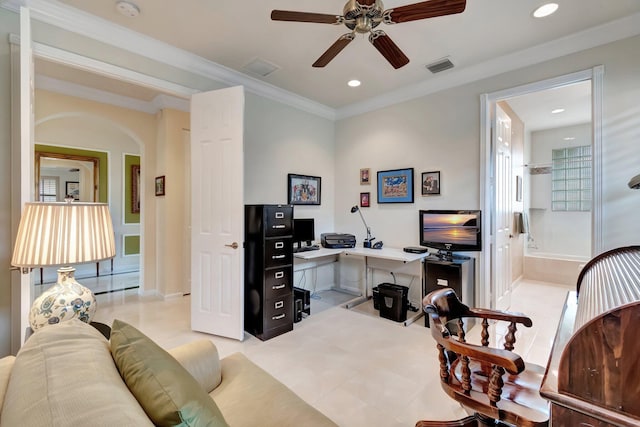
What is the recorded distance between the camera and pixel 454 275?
2941 mm

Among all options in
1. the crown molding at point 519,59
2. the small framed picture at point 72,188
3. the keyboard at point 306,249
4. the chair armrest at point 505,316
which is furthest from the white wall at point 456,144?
the small framed picture at point 72,188

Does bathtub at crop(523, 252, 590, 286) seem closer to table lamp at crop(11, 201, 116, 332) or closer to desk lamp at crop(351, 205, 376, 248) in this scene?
desk lamp at crop(351, 205, 376, 248)

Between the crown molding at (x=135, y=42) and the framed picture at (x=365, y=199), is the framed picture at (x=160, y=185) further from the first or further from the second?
the framed picture at (x=365, y=199)

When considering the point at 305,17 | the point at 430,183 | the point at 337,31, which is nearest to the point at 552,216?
the point at 430,183

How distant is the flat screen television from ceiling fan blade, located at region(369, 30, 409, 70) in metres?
A: 1.77

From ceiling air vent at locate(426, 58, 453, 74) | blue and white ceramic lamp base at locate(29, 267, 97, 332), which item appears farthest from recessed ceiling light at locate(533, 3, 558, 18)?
blue and white ceramic lamp base at locate(29, 267, 97, 332)

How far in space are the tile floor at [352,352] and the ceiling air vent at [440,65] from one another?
2.84 meters

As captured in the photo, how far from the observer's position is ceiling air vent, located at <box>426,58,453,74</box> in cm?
301

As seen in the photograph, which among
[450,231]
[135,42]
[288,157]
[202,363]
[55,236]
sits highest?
[135,42]

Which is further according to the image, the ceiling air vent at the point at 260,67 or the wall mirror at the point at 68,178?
the wall mirror at the point at 68,178

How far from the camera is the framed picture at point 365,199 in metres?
4.19

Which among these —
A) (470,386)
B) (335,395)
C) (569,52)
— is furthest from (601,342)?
(569,52)

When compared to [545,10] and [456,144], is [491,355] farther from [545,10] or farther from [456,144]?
[456,144]

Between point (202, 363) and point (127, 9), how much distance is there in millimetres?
2618
